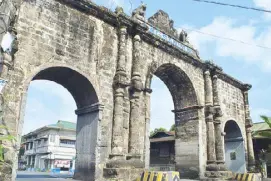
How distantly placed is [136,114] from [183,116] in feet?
14.7

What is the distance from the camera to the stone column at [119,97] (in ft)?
26.0

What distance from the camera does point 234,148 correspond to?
47.0 ft

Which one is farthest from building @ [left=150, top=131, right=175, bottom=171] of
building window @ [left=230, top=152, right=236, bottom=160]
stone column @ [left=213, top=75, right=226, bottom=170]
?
stone column @ [left=213, top=75, right=226, bottom=170]

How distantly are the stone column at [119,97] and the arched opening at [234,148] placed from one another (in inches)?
308

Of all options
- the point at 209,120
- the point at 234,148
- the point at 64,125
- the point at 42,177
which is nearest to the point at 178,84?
the point at 209,120

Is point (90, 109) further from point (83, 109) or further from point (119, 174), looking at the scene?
point (119, 174)

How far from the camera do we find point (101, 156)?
25.3ft

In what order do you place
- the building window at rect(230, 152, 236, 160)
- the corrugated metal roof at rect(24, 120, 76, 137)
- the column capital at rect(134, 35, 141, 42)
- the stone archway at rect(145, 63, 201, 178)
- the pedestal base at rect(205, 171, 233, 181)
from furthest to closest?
the corrugated metal roof at rect(24, 120, 76, 137)
the building window at rect(230, 152, 236, 160)
the stone archway at rect(145, 63, 201, 178)
the pedestal base at rect(205, 171, 233, 181)
the column capital at rect(134, 35, 141, 42)

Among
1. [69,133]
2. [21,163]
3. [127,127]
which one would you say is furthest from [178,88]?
[21,163]

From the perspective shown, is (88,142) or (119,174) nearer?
(119,174)

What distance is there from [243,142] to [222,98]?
2741 mm

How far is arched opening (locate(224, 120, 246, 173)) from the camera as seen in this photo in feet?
45.4

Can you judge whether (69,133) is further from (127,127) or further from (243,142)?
(127,127)

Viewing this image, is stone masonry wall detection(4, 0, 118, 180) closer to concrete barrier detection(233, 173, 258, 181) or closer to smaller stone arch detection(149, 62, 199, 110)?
smaller stone arch detection(149, 62, 199, 110)
